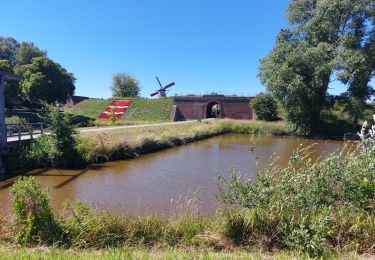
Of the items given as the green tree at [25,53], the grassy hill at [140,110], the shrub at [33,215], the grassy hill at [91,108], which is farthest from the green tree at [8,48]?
the shrub at [33,215]

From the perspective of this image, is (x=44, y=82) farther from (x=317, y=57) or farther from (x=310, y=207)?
(x=310, y=207)

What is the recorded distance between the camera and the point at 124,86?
71750mm

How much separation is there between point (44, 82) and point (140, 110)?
523 inches

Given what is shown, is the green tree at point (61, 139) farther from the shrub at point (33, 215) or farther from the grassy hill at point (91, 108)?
the grassy hill at point (91, 108)

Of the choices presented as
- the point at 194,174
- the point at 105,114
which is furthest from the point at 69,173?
the point at 105,114

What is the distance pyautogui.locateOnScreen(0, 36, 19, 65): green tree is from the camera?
61.2 metres

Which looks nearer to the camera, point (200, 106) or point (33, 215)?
point (33, 215)

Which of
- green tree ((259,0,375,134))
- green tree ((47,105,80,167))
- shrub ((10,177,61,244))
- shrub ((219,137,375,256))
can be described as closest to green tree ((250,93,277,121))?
green tree ((259,0,375,134))

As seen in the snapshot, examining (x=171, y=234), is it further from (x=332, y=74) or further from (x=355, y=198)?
(x=332, y=74)

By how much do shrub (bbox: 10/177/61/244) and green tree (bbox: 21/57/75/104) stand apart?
36.3m

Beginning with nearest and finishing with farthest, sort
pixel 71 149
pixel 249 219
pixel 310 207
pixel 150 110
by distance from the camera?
1. pixel 249 219
2. pixel 310 207
3. pixel 71 149
4. pixel 150 110

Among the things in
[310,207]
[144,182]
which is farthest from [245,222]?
[144,182]

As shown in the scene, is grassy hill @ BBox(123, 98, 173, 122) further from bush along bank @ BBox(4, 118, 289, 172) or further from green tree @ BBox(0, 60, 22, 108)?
bush along bank @ BBox(4, 118, 289, 172)

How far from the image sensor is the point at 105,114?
160 ft
